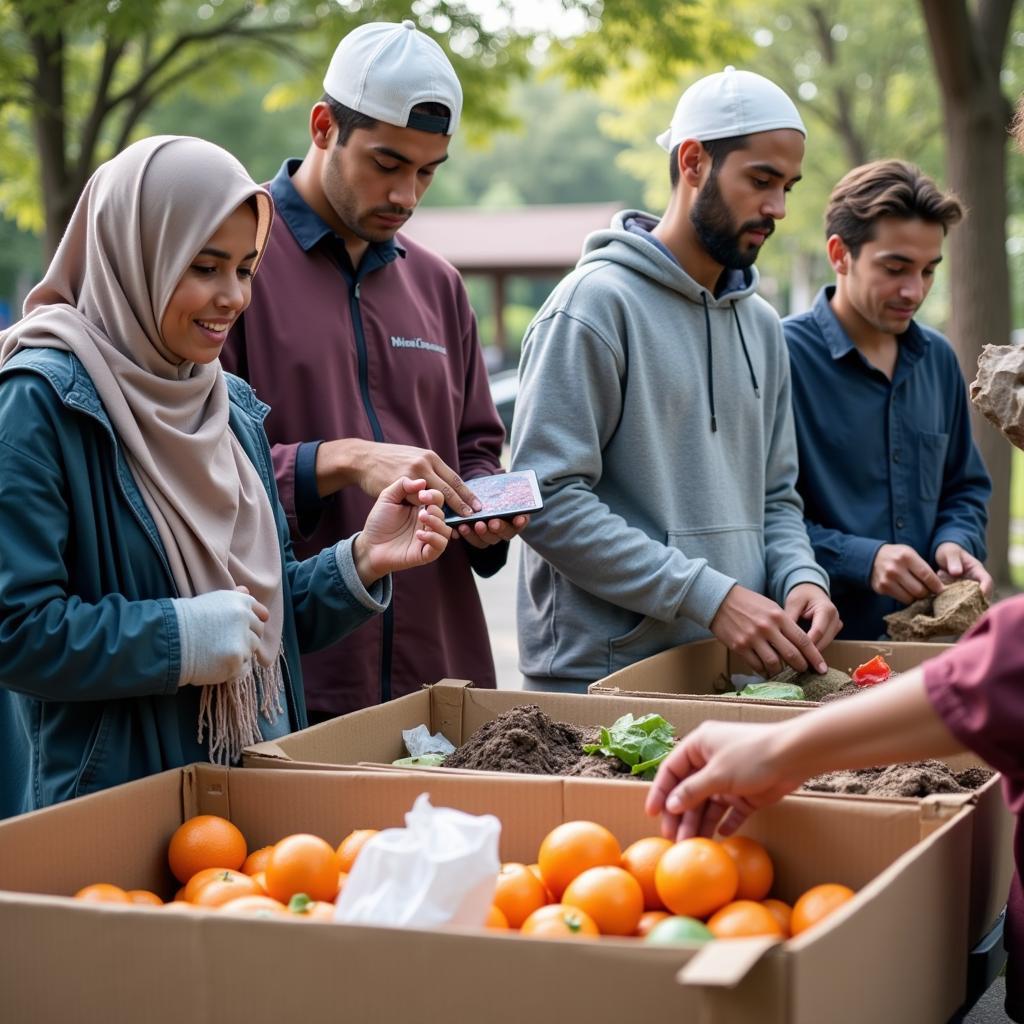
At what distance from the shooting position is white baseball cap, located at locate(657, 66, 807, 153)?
3.44 meters

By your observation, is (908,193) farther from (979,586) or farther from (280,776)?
(280,776)

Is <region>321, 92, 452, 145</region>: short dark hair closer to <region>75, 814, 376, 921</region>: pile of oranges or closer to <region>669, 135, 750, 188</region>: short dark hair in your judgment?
<region>669, 135, 750, 188</region>: short dark hair

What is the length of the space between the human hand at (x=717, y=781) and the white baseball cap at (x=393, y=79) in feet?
6.03

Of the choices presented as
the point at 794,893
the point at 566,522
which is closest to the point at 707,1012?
the point at 794,893

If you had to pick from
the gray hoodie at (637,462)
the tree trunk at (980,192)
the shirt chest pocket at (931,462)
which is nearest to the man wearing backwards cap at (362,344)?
the gray hoodie at (637,462)

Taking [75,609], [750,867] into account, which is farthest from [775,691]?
[75,609]

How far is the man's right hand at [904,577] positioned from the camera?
3664 millimetres

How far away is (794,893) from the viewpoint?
208 centimetres

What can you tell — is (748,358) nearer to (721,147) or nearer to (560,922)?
(721,147)

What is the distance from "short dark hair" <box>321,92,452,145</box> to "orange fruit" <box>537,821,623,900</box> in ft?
6.10

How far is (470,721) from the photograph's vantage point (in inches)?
115

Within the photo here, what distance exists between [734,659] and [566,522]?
0.65 m

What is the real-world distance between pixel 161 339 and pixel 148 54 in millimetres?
10037

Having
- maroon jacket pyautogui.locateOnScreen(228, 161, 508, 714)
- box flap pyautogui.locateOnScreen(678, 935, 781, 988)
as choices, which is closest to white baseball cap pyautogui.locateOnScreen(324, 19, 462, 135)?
maroon jacket pyautogui.locateOnScreen(228, 161, 508, 714)
